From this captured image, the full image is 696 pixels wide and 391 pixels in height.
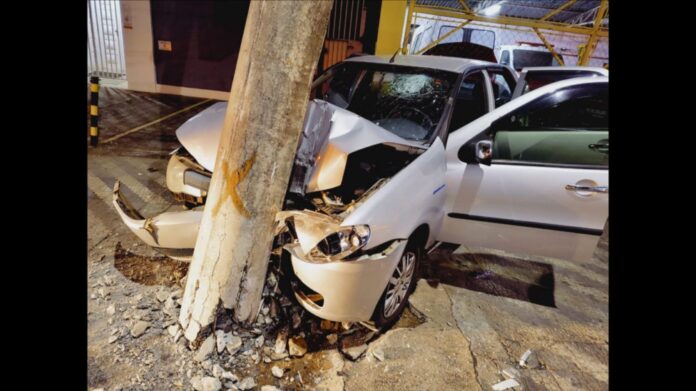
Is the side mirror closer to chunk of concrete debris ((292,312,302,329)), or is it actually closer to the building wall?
chunk of concrete debris ((292,312,302,329))

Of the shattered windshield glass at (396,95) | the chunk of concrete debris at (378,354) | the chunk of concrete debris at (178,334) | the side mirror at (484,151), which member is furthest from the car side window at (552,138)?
the chunk of concrete debris at (178,334)

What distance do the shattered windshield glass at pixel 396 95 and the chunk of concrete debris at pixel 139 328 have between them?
7.34 ft

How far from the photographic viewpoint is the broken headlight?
6.35 ft

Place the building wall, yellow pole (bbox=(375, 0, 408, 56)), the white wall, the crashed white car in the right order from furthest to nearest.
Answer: the white wall
the building wall
yellow pole (bbox=(375, 0, 408, 56))
the crashed white car

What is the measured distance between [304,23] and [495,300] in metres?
2.56

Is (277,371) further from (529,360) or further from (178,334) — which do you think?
(529,360)

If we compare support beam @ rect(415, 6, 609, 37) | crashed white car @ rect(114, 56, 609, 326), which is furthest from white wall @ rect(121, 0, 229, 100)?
crashed white car @ rect(114, 56, 609, 326)

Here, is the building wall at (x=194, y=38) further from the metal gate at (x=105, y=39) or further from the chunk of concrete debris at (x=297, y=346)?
the chunk of concrete debris at (x=297, y=346)

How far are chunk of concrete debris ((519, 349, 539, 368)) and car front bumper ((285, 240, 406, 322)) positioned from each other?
1.08 metres

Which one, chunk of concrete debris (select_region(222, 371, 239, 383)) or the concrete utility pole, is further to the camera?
chunk of concrete debris (select_region(222, 371, 239, 383))

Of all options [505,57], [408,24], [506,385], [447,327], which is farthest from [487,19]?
[506,385]

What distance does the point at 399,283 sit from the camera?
2.50 m

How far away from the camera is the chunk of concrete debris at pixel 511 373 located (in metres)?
2.28
